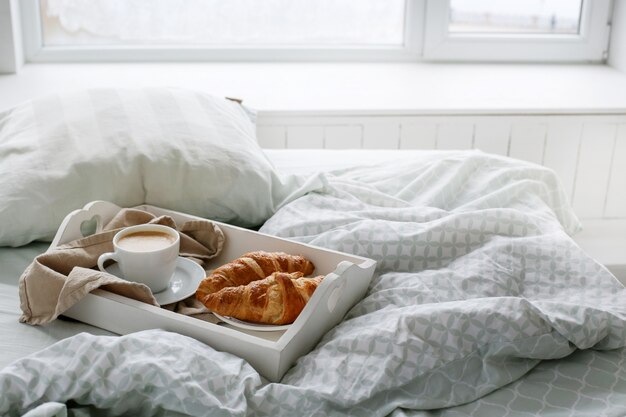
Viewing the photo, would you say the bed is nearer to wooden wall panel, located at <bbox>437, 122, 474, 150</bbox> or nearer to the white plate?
the white plate

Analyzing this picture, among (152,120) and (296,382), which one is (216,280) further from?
(152,120)

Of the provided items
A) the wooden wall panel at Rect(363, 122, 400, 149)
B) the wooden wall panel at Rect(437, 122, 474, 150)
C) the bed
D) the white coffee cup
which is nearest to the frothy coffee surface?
the white coffee cup

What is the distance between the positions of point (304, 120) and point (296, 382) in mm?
1308

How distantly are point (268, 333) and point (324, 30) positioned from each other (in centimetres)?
175

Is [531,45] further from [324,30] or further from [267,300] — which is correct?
[267,300]

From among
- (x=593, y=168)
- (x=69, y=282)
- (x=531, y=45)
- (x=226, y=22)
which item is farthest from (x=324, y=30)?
(x=69, y=282)

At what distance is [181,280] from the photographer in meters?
1.20

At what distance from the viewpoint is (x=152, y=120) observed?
1501mm

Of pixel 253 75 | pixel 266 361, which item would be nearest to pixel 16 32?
pixel 253 75

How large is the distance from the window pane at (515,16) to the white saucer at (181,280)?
166 cm

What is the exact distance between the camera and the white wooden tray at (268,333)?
981mm

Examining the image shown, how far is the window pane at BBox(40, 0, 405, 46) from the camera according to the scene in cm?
255

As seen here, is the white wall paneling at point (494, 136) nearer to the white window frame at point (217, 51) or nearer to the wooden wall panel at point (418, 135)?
the wooden wall panel at point (418, 135)

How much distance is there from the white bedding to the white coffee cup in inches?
5.2
